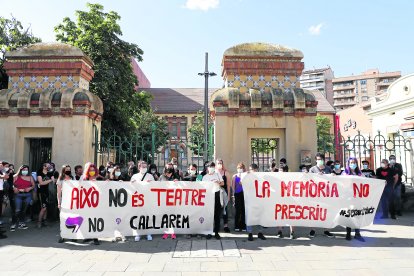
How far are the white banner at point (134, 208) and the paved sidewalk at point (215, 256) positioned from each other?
0.94 feet

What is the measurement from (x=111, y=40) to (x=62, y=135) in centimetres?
1250

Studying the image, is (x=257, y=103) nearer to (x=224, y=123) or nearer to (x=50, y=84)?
(x=224, y=123)

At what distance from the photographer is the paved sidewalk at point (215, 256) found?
4.71 metres

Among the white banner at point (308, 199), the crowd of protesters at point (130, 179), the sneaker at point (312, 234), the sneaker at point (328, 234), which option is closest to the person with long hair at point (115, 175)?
the crowd of protesters at point (130, 179)

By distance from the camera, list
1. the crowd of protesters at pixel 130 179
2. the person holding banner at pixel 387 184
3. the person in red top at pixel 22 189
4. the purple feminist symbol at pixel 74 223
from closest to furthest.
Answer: the purple feminist symbol at pixel 74 223, the crowd of protesters at pixel 130 179, the person in red top at pixel 22 189, the person holding banner at pixel 387 184

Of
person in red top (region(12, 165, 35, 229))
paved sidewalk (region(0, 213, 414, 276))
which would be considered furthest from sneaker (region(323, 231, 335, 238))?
person in red top (region(12, 165, 35, 229))

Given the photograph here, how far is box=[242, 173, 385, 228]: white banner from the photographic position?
6.81 meters

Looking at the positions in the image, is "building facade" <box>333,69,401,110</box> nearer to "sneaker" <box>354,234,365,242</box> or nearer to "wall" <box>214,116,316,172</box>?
"wall" <box>214,116,316,172</box>

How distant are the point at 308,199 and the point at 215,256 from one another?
2.67m

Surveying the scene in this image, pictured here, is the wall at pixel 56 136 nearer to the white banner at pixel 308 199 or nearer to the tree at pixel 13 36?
the white banner at pixel 308 199

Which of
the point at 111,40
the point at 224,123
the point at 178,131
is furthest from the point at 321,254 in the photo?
the point at 178,131

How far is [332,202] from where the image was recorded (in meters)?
6.89

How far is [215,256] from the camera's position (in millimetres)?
5391

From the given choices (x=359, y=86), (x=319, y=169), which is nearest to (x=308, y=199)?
(x=319, y=169)
